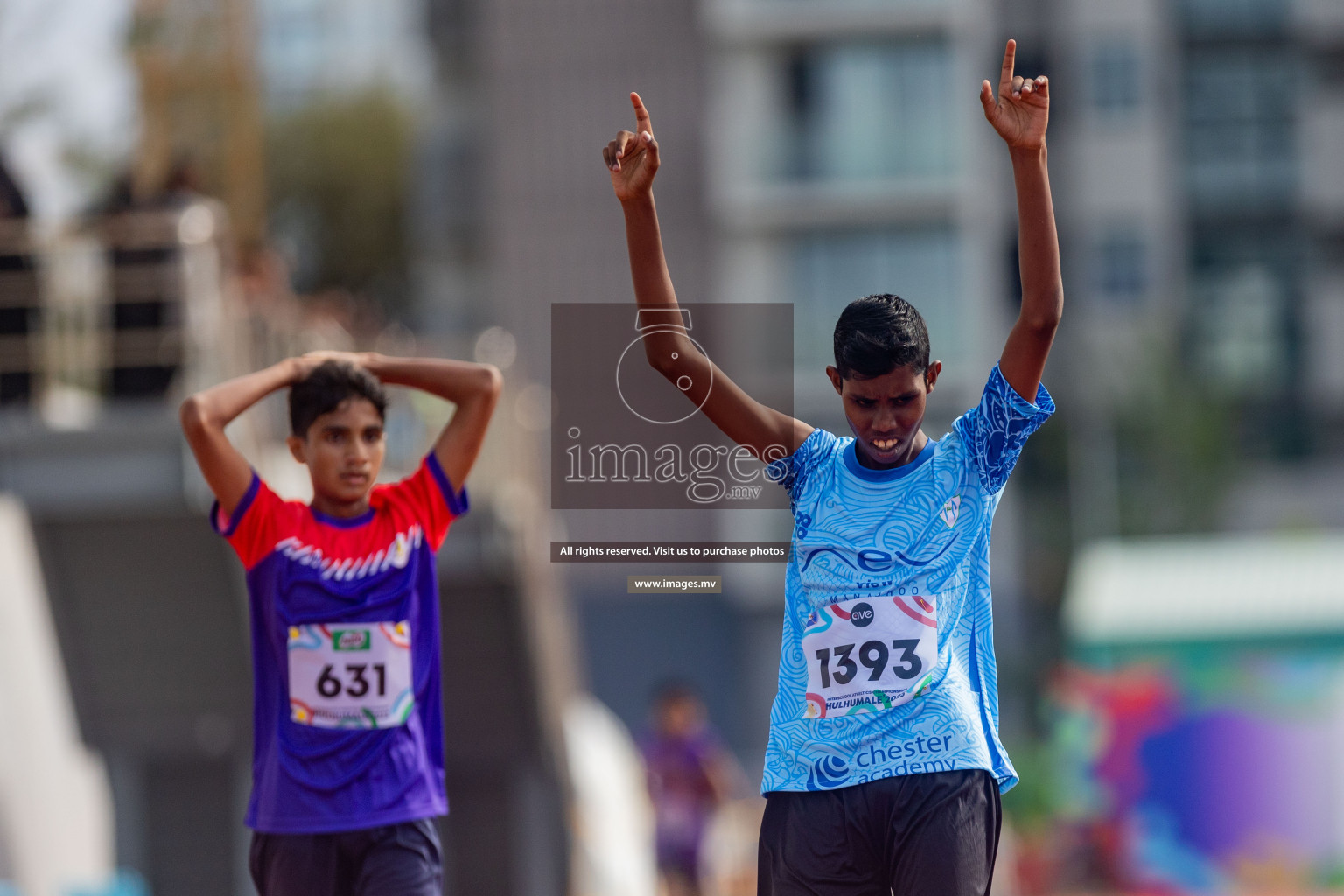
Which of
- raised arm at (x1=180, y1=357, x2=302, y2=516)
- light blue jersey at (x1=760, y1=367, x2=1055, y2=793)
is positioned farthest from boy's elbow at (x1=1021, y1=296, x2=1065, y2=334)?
raised arm at (x1=180, y1=357, x2=302, y2=516)

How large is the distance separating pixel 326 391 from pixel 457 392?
1.21ft

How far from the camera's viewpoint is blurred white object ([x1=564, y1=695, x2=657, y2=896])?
1252 cm

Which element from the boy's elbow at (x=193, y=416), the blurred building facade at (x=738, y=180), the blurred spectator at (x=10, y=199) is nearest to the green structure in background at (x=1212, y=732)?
the blurred spectator at (x=10, y=199)

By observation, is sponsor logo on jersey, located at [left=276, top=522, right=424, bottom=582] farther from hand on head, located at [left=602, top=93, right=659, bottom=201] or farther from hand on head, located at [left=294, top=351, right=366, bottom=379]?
hand on head, located at [left=602, top=93, right=659, bottom=201]

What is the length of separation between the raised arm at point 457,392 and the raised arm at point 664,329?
66 centimetres

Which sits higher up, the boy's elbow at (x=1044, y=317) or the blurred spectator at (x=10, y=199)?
the blurred spectator at (x=10, y=199)

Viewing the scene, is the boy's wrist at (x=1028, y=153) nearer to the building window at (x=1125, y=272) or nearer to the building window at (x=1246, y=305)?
the building window at (x=1125, y=272)

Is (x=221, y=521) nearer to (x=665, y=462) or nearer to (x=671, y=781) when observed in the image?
(x=665, y=462)

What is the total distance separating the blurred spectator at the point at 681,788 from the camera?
32.5 ft

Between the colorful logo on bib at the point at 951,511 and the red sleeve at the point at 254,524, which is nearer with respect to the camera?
the colorful logo on bib at the point at 951,511

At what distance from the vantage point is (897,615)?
325cm

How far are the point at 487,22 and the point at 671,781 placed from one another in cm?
2164

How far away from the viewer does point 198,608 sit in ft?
33.3

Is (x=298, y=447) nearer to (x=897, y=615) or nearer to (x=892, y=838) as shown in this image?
(x=897, y=615)
